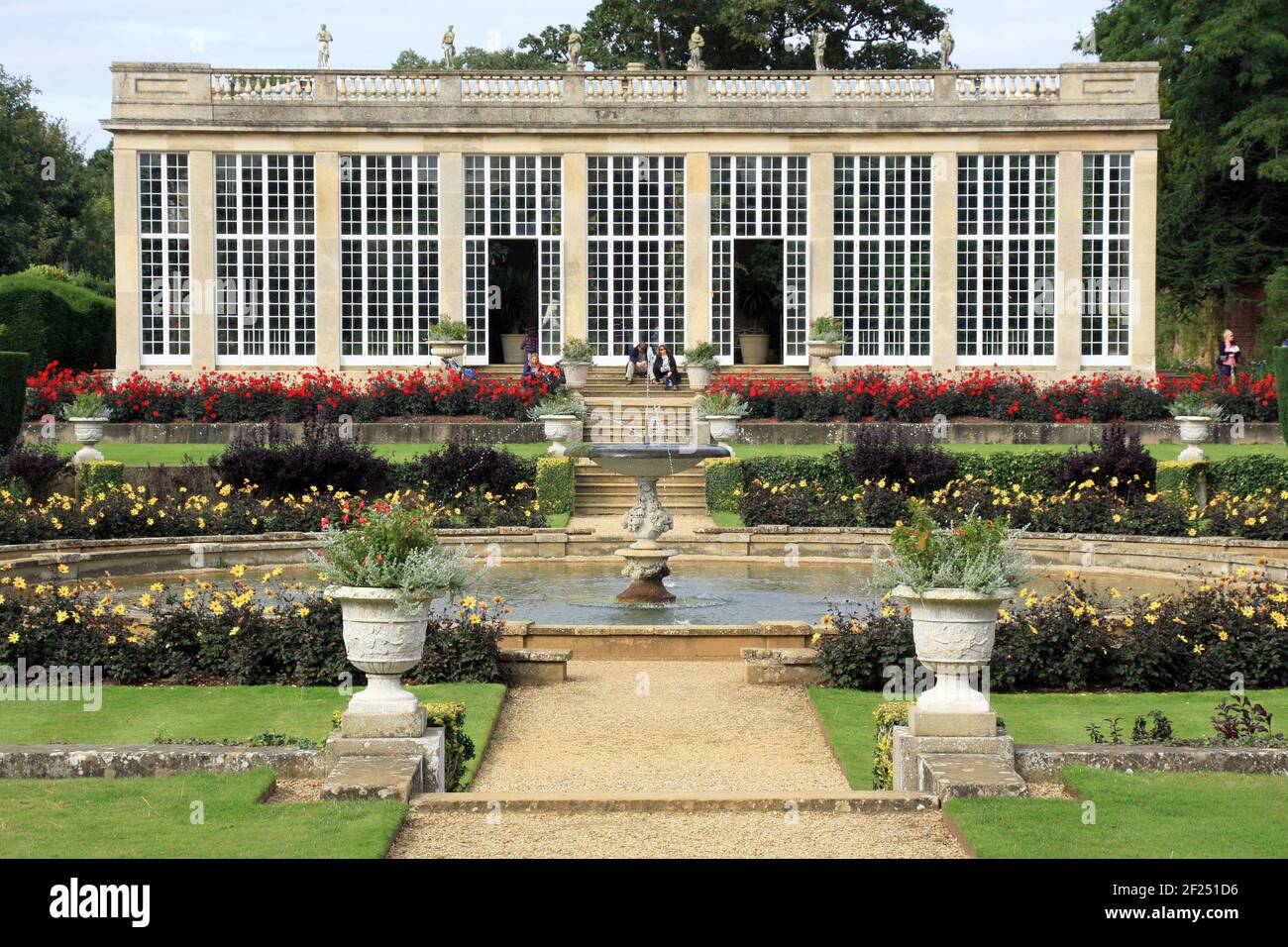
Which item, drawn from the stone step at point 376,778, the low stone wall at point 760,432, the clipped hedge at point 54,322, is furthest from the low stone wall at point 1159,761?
the clipped hedge at point 54,322

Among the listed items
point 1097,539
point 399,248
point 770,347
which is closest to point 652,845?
point 1097,539

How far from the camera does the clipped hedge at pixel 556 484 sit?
24375 mm

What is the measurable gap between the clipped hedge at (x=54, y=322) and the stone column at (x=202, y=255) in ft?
11.7

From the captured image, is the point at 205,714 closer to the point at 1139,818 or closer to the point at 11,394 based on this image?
the point at 1139,818

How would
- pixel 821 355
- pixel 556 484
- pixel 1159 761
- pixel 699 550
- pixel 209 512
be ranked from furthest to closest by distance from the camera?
pixel 821 355, pixel 556 484, pixel 699 550, pixel 209 512, pixel 1159 761

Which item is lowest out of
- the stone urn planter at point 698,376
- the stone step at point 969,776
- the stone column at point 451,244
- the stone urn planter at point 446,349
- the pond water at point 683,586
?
the stone step at point 969,776

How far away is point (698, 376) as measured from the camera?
35.3m

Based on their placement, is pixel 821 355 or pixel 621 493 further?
pixel 821 355

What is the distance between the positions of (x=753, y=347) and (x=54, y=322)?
16328 millimetres

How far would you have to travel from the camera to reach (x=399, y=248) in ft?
125

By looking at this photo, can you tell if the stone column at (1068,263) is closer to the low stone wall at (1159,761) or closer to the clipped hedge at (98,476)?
the clipped hedge at (98,476)

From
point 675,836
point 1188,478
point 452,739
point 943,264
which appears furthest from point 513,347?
point 675,836
